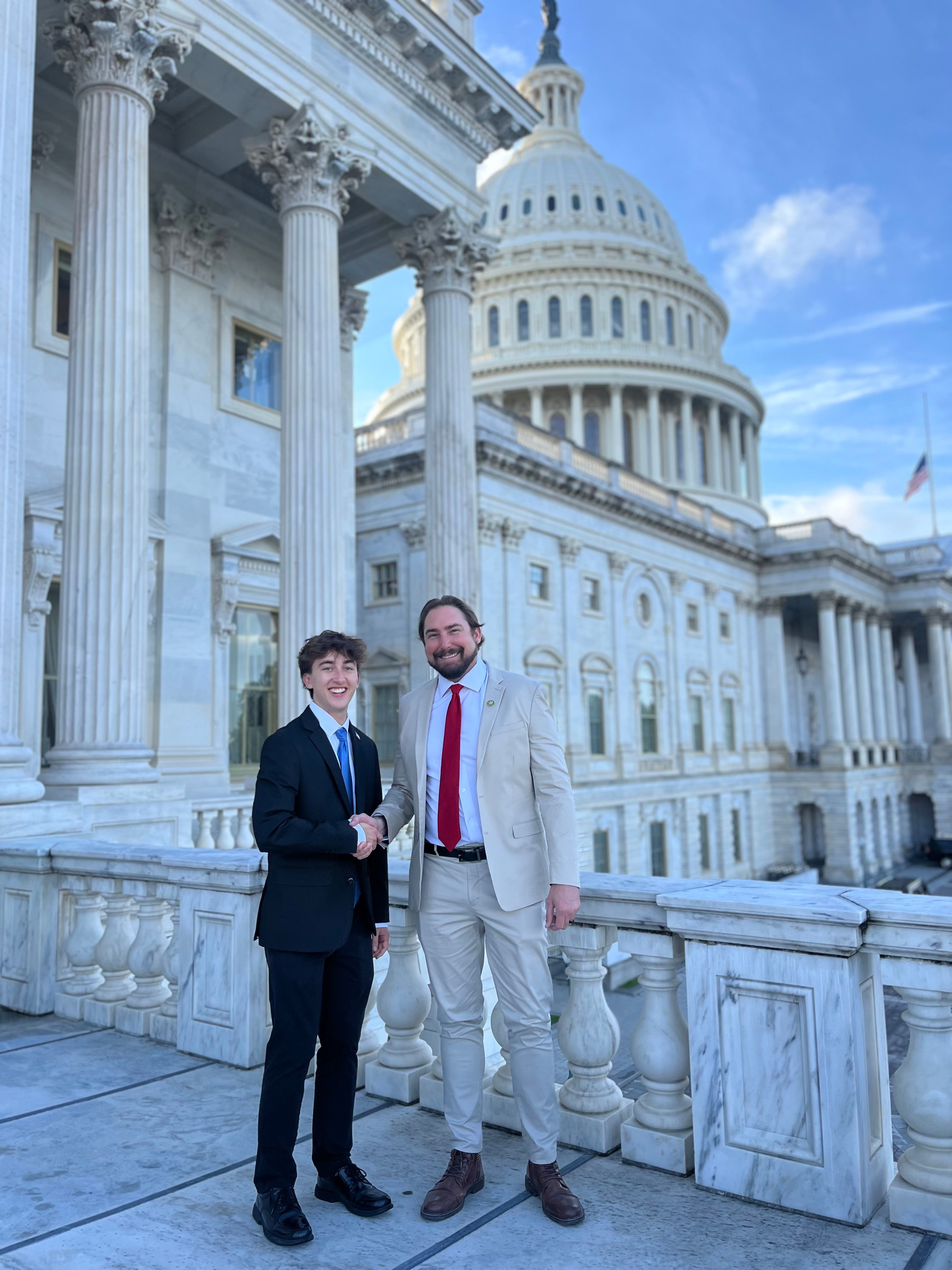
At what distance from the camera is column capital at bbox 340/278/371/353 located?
21.6m

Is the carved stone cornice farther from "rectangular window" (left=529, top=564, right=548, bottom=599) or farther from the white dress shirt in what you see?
"rectangular window" (left=529, top=564, right=548, bottom=599)

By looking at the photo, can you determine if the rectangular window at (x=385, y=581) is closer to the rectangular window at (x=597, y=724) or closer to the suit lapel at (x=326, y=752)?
the rectangular window at (x=597, y=724)

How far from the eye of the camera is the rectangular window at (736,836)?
48.7m

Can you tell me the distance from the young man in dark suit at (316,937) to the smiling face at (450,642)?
37 cm

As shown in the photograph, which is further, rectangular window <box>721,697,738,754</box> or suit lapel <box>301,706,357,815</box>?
rectangular window <box>721,697,738,754</box>

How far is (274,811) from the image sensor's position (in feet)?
13.2

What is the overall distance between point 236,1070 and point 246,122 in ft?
49.7

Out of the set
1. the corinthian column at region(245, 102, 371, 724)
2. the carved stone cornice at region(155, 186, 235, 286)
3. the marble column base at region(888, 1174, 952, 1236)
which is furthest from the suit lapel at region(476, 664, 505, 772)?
the carved stone cornice at region(155, 186, 235, 286)

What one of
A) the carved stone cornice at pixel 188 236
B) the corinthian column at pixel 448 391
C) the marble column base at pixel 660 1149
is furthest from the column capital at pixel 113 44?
the marble column base at pixel 660 1149

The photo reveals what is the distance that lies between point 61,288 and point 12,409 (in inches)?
325

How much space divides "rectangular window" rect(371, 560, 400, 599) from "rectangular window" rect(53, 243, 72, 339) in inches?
764

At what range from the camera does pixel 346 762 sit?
439cm

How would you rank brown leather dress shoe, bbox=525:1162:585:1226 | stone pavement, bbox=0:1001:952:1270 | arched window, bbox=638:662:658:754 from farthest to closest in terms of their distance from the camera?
arched window, bbox=638:662:658:754
brown leather dress shoe, bbox=525:1162:585:1226
stone pavement, bbox=0:1001:952:1270

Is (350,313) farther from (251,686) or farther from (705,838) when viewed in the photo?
(705,838)
